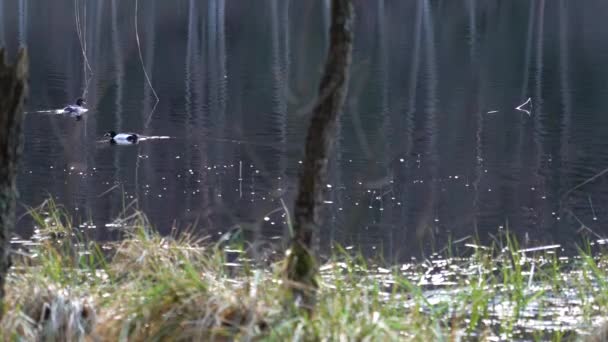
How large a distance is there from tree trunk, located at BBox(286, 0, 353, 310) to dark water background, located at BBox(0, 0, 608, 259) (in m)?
0.16

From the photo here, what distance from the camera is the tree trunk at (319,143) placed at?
16.9 ft

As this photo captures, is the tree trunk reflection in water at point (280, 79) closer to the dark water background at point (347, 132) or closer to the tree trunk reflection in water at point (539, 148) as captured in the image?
the dark water background at point (347, 132)

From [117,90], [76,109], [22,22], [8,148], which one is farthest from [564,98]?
[22,22]

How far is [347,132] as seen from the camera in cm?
2216

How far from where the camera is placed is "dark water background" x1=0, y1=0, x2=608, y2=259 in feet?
46.0

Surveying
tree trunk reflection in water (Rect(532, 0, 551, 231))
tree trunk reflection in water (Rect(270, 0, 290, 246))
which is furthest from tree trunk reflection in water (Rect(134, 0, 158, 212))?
tree trunk reflection in water (Rect(532, 0, 551, 231))

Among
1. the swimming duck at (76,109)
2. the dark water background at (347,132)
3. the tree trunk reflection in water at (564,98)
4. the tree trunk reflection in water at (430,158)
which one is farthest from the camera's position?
the swimming duck at (76,109)

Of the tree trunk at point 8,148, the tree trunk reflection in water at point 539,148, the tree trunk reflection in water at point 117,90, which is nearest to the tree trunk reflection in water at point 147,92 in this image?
the tree trunk reflection in water at point 117,90

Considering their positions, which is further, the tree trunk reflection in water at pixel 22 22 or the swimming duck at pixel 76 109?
the tree trunk reflection in water at pixel 22 22

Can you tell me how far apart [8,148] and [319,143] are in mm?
1350

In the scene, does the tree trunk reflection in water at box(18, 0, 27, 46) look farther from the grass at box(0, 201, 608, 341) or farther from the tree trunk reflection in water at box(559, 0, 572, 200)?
the grass at box(0, 201, 608, 341)

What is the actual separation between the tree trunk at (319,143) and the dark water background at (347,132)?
0.16 m

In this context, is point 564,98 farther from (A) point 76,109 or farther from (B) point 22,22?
(B) point 22,22

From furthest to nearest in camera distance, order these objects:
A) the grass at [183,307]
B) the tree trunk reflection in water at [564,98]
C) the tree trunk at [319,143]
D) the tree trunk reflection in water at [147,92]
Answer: the tree trunk reflection in water at [564,98], the tree trunk reflection in water at [147,92], the tree trunk at [319,143], the grass at [183,307]
